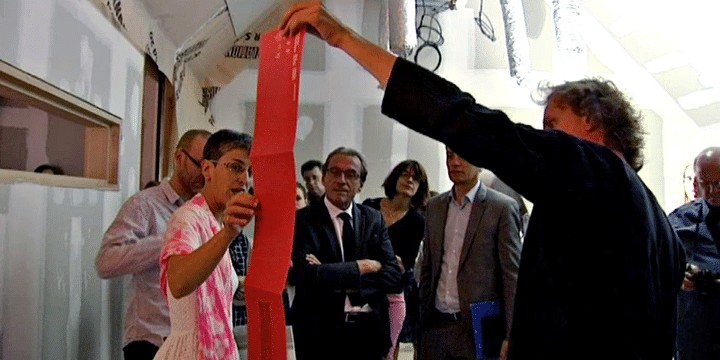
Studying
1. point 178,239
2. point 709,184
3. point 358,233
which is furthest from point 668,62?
point 178,239

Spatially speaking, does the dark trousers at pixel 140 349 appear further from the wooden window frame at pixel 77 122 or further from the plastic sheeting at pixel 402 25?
the plastic sheeting at pixel 402 25

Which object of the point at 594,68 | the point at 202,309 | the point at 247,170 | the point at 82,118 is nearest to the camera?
the point at 202,309

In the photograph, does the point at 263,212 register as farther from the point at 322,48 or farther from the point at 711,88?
the point at 711,88

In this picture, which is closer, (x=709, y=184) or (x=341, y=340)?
(x=341, y=340)

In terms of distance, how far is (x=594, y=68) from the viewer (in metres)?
6.20

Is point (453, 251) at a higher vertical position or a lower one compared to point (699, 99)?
lower

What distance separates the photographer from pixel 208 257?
1.37 meters

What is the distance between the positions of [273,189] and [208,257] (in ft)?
0.83

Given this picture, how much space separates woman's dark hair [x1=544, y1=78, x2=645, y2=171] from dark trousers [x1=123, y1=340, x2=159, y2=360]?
151cm

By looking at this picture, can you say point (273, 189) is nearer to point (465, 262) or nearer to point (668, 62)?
point (465, 262)

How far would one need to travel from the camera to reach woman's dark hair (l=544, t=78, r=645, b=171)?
1.25 meters

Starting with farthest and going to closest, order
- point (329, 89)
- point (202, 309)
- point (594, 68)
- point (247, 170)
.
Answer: point (594, 68)
point (329, 89)
point (247, 170)
point (202, 309)

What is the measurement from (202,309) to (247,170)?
346 mm

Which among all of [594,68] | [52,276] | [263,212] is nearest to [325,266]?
Answer: [52,276]
